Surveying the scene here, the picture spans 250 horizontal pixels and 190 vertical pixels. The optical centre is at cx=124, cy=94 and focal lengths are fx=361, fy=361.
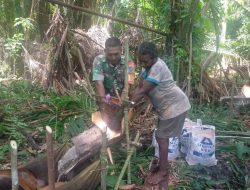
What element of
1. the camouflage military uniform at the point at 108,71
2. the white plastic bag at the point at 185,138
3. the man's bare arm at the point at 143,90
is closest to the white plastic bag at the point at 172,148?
the white plastic bag at the point at 185,138

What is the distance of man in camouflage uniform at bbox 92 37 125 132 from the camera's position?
12.0 ft

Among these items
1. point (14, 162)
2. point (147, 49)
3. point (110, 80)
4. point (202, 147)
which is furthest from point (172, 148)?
point (14, 162)

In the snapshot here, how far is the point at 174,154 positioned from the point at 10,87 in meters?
3.74

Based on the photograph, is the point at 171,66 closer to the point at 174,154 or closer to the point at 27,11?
the point at 174,154

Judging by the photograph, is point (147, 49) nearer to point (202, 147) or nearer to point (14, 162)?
point (202, 147)

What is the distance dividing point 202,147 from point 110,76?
49.8 inches

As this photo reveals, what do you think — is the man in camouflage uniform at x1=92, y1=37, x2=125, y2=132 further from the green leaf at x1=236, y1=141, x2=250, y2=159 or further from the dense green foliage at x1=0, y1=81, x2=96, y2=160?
the green leaf at x1=236, y1=141, x2=250, y2=159

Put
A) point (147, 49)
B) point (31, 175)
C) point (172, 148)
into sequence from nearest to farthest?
point (31, 175)
point (147, 49)
point (172, 148)

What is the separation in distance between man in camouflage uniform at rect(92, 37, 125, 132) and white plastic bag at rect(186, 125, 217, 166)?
34.4 inches

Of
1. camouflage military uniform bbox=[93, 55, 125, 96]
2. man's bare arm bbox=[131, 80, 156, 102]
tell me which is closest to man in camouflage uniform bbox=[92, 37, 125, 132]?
camouflage military uniform bbox=[93, 55, 125, 96]

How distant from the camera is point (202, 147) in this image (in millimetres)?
3939

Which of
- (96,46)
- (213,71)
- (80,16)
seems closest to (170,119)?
(96,46)

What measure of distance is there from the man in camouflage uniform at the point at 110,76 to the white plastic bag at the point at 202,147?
0.87 m

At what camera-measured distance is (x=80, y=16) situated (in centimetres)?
778
